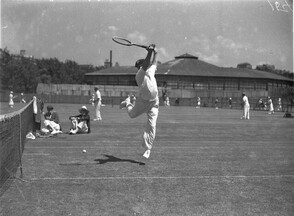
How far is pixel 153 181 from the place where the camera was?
7.99 meters

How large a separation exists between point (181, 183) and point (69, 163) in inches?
125

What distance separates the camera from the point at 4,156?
832 centimetres

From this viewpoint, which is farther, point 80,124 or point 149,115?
point 80,124

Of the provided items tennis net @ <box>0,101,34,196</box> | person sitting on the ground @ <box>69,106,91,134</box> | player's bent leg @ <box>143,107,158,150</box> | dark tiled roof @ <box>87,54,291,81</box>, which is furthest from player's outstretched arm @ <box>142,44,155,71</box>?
dark tiled roof @ <box>87,54,291,81</box>

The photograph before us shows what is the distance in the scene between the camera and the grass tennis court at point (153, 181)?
627cm

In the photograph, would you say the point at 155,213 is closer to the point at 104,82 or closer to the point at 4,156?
the point at 4,156

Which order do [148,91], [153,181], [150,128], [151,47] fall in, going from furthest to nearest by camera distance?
[150,128]
[148,91]
[151,47]
[153,181]

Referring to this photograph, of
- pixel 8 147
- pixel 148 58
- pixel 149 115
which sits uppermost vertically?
pixel 148 58

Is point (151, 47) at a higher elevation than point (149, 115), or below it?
higher

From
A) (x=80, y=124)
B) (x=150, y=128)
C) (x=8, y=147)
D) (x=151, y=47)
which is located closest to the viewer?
(x=8, y=147)

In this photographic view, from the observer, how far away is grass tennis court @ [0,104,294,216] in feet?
20.6

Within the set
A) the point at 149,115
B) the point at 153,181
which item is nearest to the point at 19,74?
the point at 149,115

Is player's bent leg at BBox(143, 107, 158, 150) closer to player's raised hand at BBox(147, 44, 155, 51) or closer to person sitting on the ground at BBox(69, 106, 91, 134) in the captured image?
player's raised hand at BBox(147, 44, 155, 51)

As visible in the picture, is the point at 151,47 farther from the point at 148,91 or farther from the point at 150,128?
the point at 150,128
